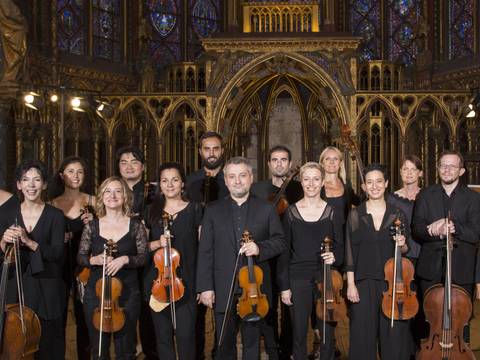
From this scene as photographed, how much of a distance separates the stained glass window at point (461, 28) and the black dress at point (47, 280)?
9983 millimetres

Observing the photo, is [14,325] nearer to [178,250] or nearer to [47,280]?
[47,280]

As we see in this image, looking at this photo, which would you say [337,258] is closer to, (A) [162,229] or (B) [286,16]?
(A) [162,229]

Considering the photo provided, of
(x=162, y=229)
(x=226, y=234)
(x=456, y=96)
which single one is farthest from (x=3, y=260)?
(x=456, y=96)

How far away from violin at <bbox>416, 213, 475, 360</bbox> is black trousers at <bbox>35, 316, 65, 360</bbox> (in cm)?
212

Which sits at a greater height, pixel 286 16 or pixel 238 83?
pixel 286 16

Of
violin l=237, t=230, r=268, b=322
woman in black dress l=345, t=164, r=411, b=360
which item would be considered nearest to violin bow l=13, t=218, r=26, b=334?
violin l=237, t=230, r=268, b=322

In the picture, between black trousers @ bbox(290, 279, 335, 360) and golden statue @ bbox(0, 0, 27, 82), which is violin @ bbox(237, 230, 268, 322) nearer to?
black trousers @ bbox(290, 279, 335, 360)

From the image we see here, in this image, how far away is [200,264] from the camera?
161 inches

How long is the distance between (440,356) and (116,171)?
817cm

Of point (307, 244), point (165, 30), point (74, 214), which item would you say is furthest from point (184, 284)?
point (165, 30)

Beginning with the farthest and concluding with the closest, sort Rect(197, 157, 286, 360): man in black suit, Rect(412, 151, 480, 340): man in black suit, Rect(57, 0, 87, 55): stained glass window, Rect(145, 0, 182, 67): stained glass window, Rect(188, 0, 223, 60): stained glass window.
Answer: Rect(188, 0, 223, 60): stained glass window → Rect(145, 0, 182, 67): stained glass window → Rect(57, 0, 87, 55): stained glass window → Rect(412, 151, 480, 340): man in black suit → Rect(197, 157, 286, 360): man in black suit

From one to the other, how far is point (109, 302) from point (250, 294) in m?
0.79

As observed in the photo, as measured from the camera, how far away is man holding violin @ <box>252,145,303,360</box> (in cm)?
453

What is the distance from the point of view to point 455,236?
14.2 feet
